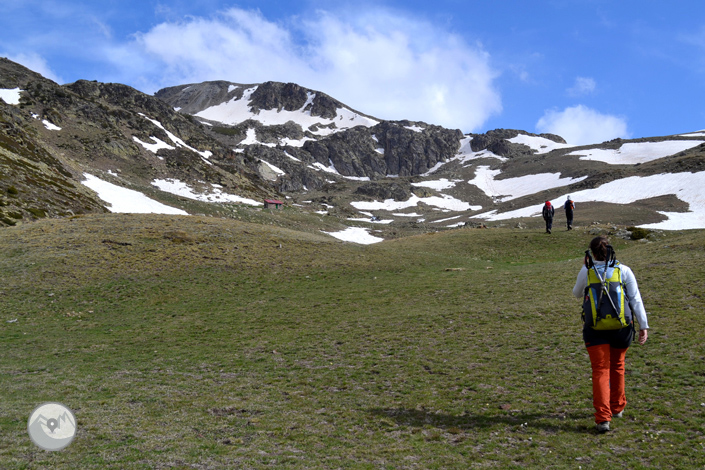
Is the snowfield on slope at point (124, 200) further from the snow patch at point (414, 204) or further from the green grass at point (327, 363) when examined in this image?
the snow patch at point (414, 204)

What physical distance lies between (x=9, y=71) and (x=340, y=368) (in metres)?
186

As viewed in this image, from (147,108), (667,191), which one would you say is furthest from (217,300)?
(147,108)

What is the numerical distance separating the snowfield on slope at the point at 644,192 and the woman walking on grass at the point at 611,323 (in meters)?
63.7

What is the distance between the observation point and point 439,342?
14.4 metres

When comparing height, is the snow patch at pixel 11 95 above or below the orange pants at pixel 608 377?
above

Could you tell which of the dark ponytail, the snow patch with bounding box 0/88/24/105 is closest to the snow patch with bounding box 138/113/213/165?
the snow patch with bounding box 0/88/24/105

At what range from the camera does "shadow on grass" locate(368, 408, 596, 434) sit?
7832mm

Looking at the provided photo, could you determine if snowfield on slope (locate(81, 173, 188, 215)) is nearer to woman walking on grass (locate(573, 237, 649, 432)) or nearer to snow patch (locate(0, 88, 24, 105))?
woman walking on grass (locate(573, 237, 649, 432))

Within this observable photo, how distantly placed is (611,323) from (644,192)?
98.0 m

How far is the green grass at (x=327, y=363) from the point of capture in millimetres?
7258

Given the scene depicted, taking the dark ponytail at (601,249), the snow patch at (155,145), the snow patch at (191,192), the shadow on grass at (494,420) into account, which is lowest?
the shadow on grass at (494,420)

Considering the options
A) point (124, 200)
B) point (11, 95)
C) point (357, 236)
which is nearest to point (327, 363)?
point (357, 236)

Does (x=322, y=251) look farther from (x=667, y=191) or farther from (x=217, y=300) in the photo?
(x=667, y=191)

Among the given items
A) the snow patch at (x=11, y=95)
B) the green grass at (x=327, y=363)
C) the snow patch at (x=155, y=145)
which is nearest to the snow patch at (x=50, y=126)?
the snow patch at (x=11, y=95)
